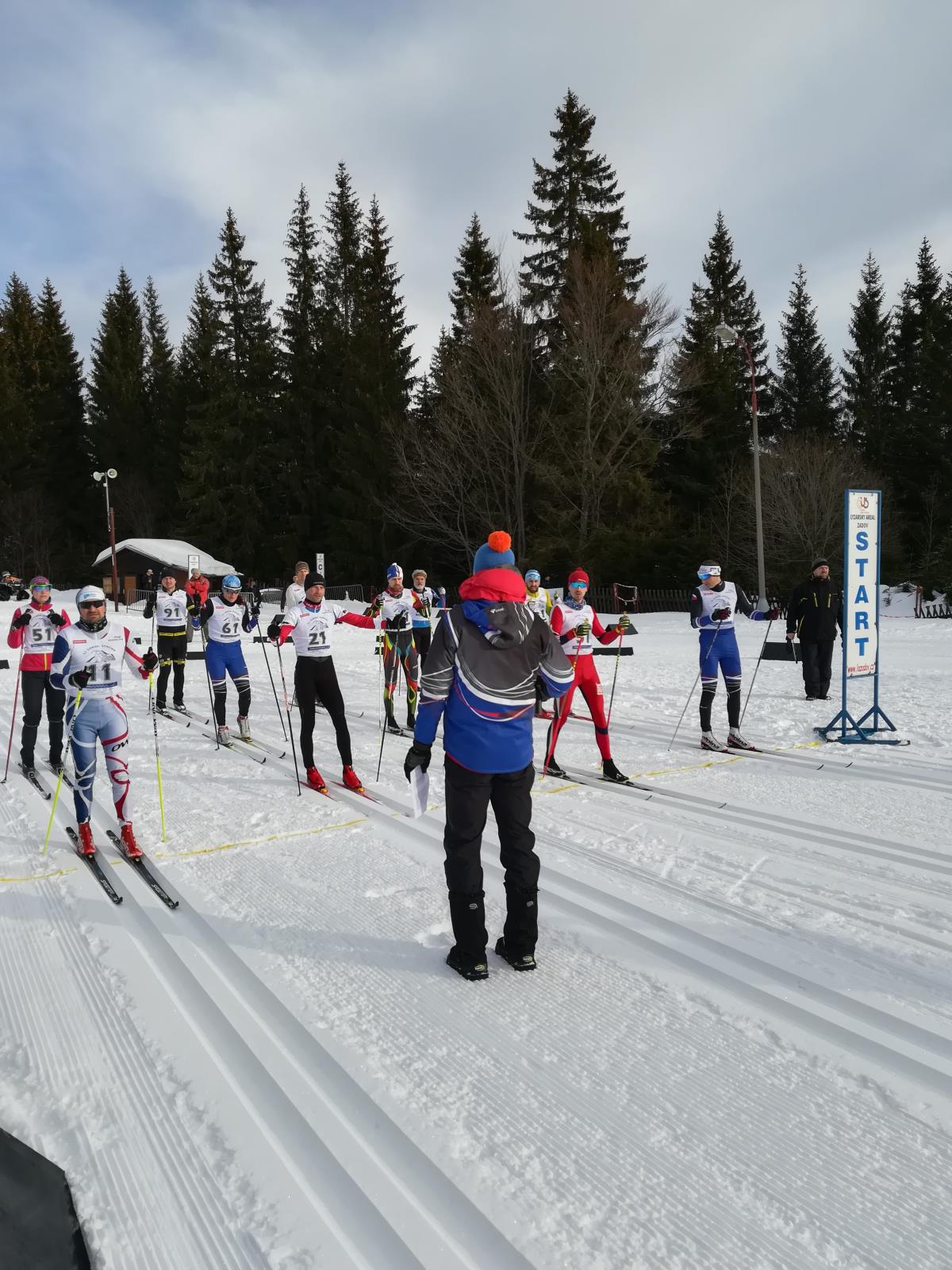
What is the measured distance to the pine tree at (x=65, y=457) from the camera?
58844mm

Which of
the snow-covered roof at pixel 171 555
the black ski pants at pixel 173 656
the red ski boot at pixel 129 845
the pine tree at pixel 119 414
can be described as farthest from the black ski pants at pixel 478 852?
the pine tree at pixel 119 414

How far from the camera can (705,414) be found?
38.2 meters

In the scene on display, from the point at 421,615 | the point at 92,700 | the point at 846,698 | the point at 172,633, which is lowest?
the point at 846,698

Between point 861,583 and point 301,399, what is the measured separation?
4333 centimetres

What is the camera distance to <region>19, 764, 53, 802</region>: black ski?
7.43 meters

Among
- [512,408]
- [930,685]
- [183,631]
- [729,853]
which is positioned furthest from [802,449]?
[729,853]

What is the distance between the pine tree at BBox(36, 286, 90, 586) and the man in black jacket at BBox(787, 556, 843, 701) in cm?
5539

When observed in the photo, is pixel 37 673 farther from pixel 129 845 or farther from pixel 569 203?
pixel 569 203

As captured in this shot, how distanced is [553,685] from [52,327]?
75.1 metres

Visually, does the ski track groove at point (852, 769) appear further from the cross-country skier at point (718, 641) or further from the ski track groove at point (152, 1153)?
the ski track groove at point (152, 1153)

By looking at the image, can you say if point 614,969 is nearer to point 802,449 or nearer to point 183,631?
point 183,631

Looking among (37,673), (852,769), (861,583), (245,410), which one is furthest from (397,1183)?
(245,410)

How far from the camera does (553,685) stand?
13.0 feet

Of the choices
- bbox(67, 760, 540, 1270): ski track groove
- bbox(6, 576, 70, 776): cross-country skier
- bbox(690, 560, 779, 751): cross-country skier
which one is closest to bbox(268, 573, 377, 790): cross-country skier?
bbox(6, 576, 70, 776): cross-country skier
